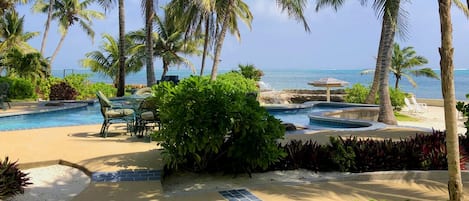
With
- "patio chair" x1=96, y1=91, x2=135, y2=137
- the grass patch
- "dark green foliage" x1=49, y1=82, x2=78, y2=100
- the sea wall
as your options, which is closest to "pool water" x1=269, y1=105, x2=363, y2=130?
the grass patch

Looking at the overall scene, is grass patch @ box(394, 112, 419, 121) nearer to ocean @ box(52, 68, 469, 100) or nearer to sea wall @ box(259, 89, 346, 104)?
sea wall @ box(259, 89, 346, 104)

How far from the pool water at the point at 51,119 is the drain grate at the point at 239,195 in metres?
7.83

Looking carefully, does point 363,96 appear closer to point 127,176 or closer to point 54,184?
point 127,176

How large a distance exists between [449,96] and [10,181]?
13.9 feet

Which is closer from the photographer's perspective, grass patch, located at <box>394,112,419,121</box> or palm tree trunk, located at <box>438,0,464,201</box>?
palm tree trunk, located at <box>438,0,464,201</box>

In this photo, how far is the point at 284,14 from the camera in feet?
51.4

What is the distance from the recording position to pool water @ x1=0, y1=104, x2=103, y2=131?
1095 cm

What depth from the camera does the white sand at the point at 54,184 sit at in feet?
13.7

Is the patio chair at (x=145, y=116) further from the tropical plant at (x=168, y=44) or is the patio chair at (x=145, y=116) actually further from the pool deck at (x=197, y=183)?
the tropical plant at (x=168, y=44)

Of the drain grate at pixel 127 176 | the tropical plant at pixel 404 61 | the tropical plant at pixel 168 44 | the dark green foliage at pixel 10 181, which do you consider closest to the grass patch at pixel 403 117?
the tropical plant at pixel 404 61

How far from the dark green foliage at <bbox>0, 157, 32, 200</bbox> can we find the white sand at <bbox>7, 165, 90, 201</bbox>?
0.26 feet

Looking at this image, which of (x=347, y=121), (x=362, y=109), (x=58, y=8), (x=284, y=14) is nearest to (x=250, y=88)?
(x=284, y=14)

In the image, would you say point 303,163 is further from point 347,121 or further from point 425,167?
point 347,121

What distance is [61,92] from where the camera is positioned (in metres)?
17.2
